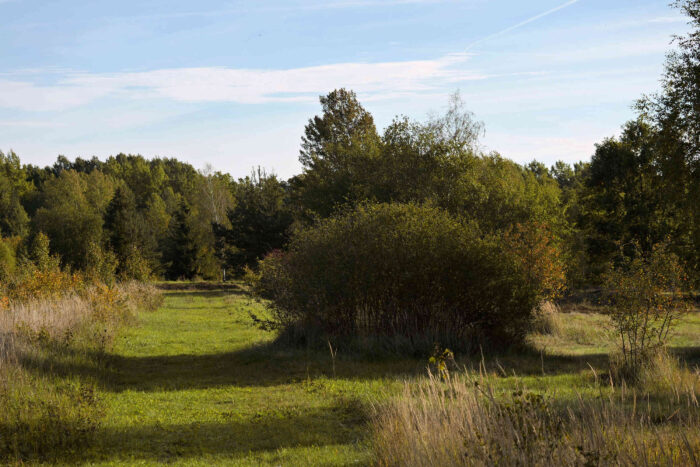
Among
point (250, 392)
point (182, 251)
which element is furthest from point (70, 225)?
point (250, 392)

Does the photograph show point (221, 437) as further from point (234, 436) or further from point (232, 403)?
point (232, 403)

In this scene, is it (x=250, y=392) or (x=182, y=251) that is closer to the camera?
(x=250, y=392)

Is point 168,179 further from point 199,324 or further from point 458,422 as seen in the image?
point 458,422

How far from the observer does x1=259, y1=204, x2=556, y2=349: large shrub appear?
16719mm

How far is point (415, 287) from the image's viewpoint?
16.8 m

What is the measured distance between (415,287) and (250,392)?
6.16 m

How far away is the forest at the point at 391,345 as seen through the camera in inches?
249

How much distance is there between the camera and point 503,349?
16797mm

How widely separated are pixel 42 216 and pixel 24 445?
69047mm

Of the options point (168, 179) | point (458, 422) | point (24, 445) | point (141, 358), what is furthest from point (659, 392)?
point (168, 179)

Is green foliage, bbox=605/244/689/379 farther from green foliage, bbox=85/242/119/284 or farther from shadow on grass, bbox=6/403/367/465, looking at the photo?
green foliage, bbox=85/242/119/284

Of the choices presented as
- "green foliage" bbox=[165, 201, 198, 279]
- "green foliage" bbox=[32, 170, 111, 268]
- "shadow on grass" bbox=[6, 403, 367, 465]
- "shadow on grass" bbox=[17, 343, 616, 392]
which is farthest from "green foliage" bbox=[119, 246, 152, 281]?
"green foliage" bbox=[165, 201, 198, 279]

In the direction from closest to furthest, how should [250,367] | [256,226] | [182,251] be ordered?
[250,367], [256,226], [182,251]

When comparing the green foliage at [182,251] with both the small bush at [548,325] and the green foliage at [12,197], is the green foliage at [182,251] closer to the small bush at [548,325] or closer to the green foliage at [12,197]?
the green foliage at [12,197]
